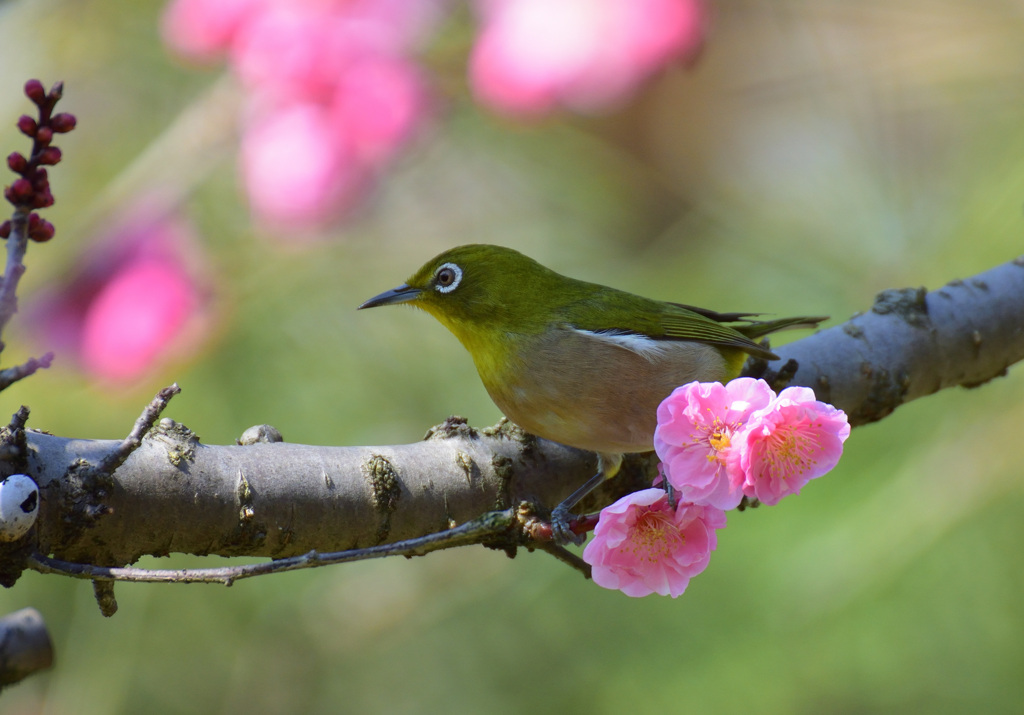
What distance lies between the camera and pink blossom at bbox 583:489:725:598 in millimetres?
1432

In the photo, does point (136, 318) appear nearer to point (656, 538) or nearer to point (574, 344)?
point (574, 344)

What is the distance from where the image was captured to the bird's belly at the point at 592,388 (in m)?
2.04

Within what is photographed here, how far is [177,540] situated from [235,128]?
2780 millimetres

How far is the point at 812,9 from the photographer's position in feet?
14.0

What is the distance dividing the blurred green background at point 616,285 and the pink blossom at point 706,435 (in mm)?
1491

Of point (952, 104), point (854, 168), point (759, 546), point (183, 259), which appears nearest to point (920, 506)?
point (759, 546)

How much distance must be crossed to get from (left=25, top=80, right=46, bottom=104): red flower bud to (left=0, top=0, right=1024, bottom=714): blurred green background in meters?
2.41

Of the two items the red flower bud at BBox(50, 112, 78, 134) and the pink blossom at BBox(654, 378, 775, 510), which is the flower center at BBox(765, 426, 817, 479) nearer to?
the pink blossom at BBox(654, 378, 775, 510)

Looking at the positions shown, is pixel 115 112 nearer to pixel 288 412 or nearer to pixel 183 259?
pixel 183 259

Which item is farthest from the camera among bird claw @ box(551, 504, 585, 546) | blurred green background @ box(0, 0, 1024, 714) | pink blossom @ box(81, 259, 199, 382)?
pink blossom @ box(81, 259, 199, 382)

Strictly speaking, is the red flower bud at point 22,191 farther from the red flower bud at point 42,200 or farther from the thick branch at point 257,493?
the thick branch at point 257,493

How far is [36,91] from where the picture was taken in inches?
43.8

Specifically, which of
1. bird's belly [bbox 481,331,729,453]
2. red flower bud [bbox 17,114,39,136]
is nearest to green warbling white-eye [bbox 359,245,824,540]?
bird's belly [bbox 481,331,729,453]

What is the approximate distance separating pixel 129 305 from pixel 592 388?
2.26 meters
